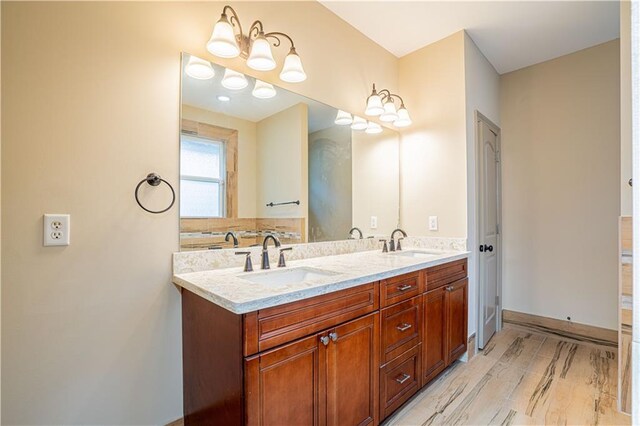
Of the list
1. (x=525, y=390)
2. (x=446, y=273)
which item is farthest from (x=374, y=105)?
(x=525, y=390)

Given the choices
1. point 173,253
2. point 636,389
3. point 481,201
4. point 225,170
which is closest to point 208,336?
point 173,253

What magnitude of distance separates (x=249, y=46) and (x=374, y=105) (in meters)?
1.05

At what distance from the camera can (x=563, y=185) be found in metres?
2.87

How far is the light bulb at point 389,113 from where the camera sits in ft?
7.90

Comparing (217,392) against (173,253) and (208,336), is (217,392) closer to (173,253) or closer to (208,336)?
(208,336)

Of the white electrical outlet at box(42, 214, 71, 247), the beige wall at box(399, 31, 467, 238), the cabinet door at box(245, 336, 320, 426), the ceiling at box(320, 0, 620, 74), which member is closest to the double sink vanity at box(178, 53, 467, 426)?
the cabinet door at box(245, 336, 320, 426)

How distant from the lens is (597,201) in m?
2.69

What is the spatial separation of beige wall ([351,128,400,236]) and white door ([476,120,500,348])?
2.39 feet

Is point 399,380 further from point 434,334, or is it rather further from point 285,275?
point 285,275

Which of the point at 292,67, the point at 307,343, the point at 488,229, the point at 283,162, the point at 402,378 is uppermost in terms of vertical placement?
the point at 292,67

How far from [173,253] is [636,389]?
1.52m

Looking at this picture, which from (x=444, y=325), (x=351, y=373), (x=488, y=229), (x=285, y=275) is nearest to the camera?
(x=351, y=373)

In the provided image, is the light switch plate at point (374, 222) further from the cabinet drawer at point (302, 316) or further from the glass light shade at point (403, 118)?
the cabinet drawer at point (302, 316)

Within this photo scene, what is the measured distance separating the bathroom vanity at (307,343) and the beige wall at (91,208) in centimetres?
19
